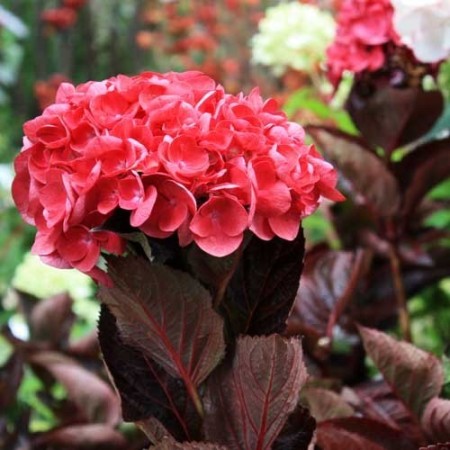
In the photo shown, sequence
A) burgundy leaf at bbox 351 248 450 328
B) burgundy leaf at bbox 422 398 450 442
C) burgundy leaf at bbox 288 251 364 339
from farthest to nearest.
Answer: burgundy leaf at bbox 351 248 450 328 → burgundy leaf at bbox 288 251 364 339 → burgundy leaf at bbox 422 398 450 442

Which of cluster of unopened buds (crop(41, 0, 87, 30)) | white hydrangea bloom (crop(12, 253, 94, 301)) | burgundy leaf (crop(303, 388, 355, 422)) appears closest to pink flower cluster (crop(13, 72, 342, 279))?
burgundy leaf (crop(303, 388, 355, 422))

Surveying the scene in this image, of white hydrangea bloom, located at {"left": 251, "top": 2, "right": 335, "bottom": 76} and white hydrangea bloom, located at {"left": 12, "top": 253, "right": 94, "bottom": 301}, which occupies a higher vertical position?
white hydrangea bloom, located at {"left": 251, "top": 2, "right": 335, "bottom": 76}

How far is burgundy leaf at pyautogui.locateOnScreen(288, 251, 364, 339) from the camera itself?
1012 mm

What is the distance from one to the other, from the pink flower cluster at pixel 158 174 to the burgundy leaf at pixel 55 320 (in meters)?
0.67

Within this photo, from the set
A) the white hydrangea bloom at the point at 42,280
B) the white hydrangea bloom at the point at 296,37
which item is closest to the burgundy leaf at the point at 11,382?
the white hydrangea bloom at the point at 42,280

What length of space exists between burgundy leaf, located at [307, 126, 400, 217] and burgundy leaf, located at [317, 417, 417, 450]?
409mm

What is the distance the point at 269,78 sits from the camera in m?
4.81

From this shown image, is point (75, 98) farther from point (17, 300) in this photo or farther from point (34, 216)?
point (17, 300)

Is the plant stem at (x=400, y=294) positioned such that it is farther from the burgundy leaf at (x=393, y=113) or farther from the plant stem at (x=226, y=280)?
the plant stem at (x=226, y=280)

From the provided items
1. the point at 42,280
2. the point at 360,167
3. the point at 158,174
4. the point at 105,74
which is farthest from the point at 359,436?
the point at 105,74

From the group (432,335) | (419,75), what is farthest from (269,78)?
(419,75)

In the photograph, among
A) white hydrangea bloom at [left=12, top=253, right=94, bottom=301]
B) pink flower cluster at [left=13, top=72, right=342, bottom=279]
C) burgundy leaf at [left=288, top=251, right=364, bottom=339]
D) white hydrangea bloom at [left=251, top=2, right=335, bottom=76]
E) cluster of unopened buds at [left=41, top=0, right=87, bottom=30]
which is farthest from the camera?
cluster of unopened buds at [left=41, top=0, right=87, bottom=30]

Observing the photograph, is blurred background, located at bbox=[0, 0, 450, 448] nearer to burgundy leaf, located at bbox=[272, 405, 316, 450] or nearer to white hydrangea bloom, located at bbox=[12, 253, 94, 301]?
white hydrangea bloom, located at bbox=[12, 253, 94, 301]

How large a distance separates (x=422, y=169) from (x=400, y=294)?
179 mm
